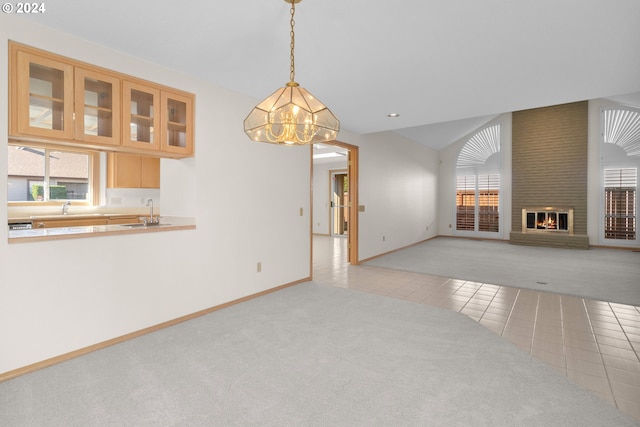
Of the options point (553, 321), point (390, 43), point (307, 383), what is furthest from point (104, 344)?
point (553, 321)

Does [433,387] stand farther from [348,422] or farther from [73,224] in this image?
[73,224]

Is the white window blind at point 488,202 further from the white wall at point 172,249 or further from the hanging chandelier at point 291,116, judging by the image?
the hanging chandelier at point 291,116

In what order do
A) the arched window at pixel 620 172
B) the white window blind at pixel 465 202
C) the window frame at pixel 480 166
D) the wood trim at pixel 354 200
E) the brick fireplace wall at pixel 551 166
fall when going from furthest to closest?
1. the white window blind at pixel 465 202
2. the window frame at pixel 480 166
3. the brick fireplace wall at pixel 551 166
4. the arched window at pixel 620 172
5. the wood trim at pixel 354 200

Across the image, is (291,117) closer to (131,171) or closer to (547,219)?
(131,171)

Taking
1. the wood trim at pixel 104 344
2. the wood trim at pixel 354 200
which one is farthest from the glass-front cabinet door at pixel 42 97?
the wood trim at pixel 354 200

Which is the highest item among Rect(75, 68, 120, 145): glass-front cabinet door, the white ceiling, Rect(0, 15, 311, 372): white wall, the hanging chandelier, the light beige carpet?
the white ceiling

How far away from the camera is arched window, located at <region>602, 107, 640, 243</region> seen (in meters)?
7.16

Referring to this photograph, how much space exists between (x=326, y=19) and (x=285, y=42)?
0.43m

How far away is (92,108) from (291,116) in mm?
1749

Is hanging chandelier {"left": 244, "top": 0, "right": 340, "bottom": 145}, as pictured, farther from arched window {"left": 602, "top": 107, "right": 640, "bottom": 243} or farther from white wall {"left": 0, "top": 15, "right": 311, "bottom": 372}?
arched window {"left": 602, "top": 107, "right": 640, "bottom": 243}

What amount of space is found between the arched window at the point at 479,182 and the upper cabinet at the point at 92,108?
859 centimetres

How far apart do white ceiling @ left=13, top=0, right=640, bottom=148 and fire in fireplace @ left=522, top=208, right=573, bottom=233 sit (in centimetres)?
548

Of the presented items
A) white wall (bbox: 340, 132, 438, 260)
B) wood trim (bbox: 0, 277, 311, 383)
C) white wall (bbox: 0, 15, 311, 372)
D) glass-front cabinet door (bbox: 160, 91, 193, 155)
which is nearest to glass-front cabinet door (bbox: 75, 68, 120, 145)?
white wall (bbox: 0, 15, 311, 372)

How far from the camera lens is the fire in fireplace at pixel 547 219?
7.94 metres
